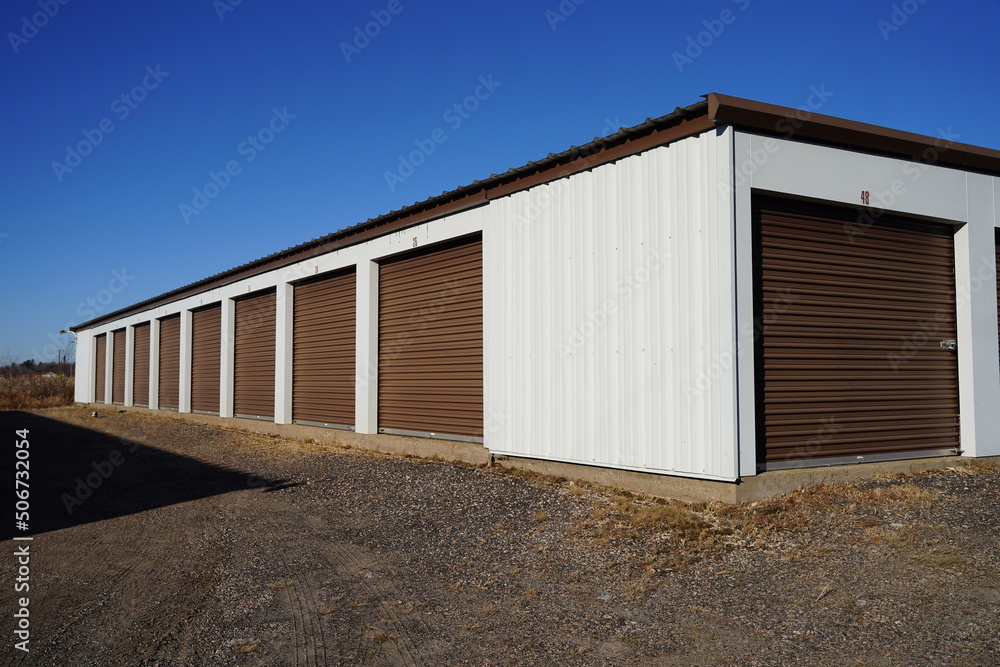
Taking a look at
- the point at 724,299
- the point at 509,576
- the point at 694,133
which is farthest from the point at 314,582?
the point at 694,133

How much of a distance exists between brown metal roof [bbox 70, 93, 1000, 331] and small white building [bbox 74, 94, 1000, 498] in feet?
0.11

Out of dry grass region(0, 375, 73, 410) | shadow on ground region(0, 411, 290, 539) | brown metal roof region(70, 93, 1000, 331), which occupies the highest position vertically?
brown metal roof region(70, 93, 1000, 331)

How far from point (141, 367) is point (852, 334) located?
1124 inches

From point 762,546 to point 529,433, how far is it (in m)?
4.47

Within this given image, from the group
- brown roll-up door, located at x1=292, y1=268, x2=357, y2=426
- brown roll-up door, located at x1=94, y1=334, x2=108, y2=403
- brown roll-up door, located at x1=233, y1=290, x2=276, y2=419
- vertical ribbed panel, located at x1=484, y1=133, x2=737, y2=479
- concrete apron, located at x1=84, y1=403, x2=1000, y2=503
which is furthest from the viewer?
brown roll-up door, located at x1=94, y1=334, x2=108, y2=403

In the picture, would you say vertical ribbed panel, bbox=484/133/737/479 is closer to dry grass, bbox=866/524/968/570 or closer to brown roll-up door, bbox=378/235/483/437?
brown roll-up door, bbox=378/235/483/437

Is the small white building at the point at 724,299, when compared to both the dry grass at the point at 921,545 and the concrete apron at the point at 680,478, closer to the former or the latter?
the concrete apron at the point at 680,478

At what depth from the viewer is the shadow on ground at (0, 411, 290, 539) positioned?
8453 mm

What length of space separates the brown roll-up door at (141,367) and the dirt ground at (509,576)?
20.8 meters

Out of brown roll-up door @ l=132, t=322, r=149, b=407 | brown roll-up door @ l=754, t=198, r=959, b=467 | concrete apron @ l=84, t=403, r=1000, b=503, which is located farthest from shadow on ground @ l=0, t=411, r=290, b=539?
brown roll-up door @ l=132, t=322, r=149, b=407

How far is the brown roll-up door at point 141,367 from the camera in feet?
94.0

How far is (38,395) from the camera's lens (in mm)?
41219

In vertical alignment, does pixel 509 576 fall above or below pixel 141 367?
below

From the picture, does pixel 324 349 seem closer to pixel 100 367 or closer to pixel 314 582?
pixel 314 582
